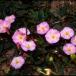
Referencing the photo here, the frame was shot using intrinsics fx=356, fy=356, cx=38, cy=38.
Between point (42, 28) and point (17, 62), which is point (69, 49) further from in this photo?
point (17, 62)

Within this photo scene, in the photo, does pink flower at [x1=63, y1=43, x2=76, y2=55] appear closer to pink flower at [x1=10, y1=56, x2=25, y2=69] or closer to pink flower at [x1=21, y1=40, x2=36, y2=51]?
pink flower at [x1=21, y1=40, x2=36, y2=51]

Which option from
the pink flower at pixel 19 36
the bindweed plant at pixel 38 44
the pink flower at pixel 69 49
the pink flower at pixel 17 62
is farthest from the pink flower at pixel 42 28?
the pink flower at pixel 17 62

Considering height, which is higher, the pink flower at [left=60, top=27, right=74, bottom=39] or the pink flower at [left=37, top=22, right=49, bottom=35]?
the pink flower at [left=37, top=22, right=49, bottom=35]

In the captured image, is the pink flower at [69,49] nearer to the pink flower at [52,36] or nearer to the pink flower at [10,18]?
the pink flower at [52,36]

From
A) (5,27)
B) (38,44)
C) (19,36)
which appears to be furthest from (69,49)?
(5,27)

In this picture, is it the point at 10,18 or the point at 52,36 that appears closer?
the point at 52,36

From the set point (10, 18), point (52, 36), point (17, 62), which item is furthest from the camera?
point (10, 18)

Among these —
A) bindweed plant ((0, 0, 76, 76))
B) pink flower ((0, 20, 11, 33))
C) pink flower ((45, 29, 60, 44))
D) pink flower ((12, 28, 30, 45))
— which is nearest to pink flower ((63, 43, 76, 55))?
bindweed plant ((0, 0, 76, 76))
